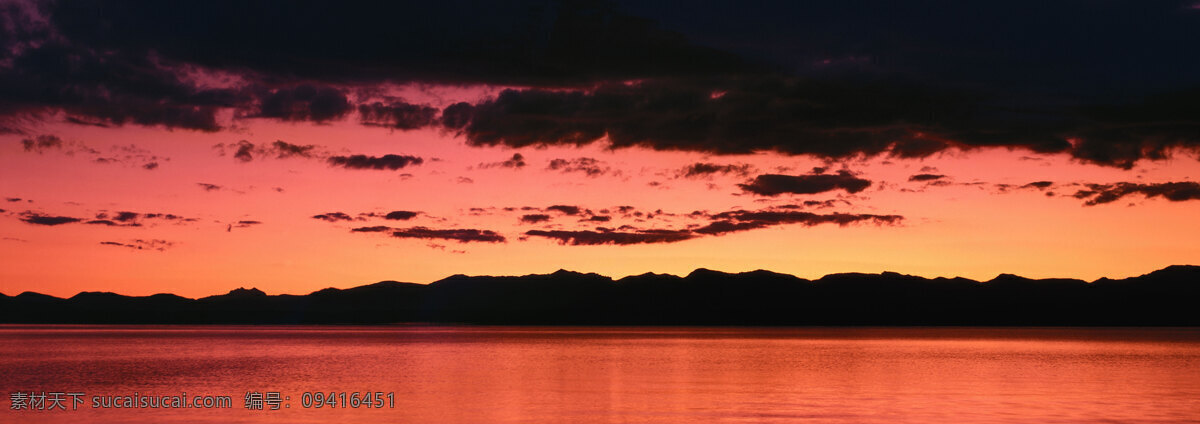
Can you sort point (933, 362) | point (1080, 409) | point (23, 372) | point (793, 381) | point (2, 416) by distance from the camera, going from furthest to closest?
point (933, 362) < point (23, 372) < point (793, 381) < point (1080, 409) < point (2, 416)

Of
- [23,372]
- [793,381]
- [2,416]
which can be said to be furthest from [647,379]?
[23,372]

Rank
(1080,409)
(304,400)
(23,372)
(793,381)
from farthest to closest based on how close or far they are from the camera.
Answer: (23,372) → (793,381) → (304,400) → (1080,409)

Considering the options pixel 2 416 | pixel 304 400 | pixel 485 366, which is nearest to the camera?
pixel 2 416

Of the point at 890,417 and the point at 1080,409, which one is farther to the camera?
the point at 1080,409

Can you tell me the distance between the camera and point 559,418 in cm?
4006

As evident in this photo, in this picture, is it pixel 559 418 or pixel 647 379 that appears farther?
pixel 647 379

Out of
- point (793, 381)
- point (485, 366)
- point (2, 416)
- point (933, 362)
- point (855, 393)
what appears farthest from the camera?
point (933, 362)

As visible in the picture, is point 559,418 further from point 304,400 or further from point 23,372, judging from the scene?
point 23,372

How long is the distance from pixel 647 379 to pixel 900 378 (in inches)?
598

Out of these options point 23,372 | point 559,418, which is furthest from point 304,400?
point 23,372

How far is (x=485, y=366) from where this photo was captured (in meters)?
76.2

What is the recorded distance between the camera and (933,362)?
8481cm

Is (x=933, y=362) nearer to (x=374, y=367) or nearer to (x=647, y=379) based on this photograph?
(x=647, y=379)

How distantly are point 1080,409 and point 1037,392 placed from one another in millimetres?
9182
